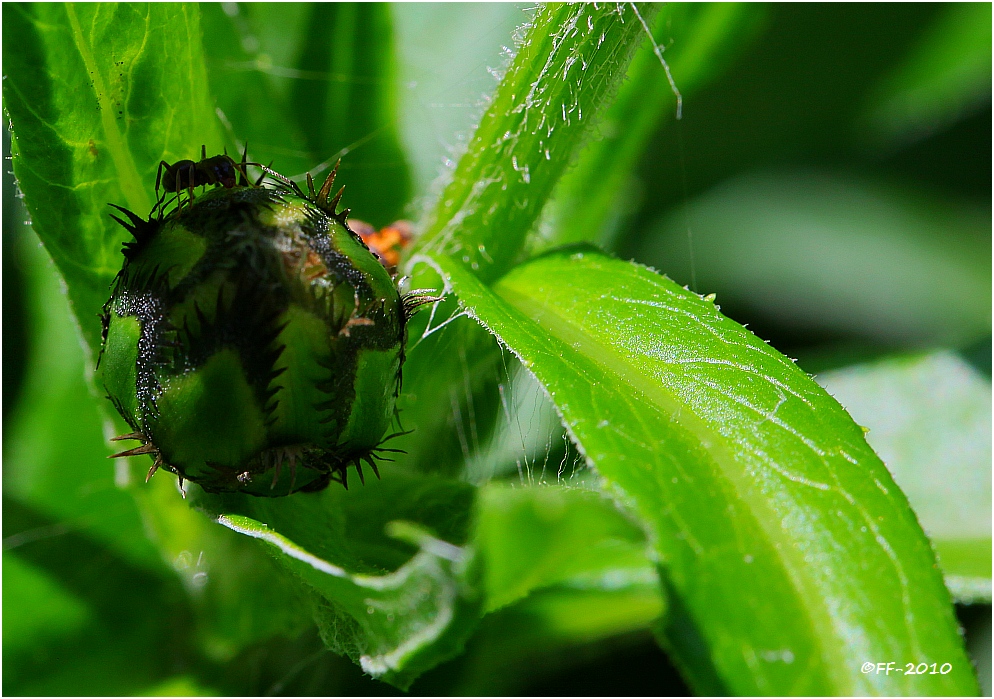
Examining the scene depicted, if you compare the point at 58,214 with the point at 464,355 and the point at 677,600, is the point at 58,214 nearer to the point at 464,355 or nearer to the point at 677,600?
the point at 464,355

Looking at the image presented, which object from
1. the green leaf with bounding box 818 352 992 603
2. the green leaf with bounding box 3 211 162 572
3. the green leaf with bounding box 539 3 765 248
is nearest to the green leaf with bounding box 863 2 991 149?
the green leaf with bounding box 539 3 765 248

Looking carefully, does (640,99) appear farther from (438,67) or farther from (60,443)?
(60,443)

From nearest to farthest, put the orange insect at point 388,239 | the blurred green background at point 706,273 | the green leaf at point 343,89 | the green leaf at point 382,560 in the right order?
Answer: the green leaf at point 382,560 → the orange insect at point 388,239 → the blurred green background at point 706,273 → the green leaf at point 343,89

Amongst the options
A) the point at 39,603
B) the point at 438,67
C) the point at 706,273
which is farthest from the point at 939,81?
the point at 39,603

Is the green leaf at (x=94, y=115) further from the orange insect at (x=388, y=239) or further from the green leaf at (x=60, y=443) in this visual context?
the green leaf at (x=60, y=443)

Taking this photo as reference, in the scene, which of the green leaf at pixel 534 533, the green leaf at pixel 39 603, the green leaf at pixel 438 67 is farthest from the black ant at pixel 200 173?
the green leaf at pixel 39 603
